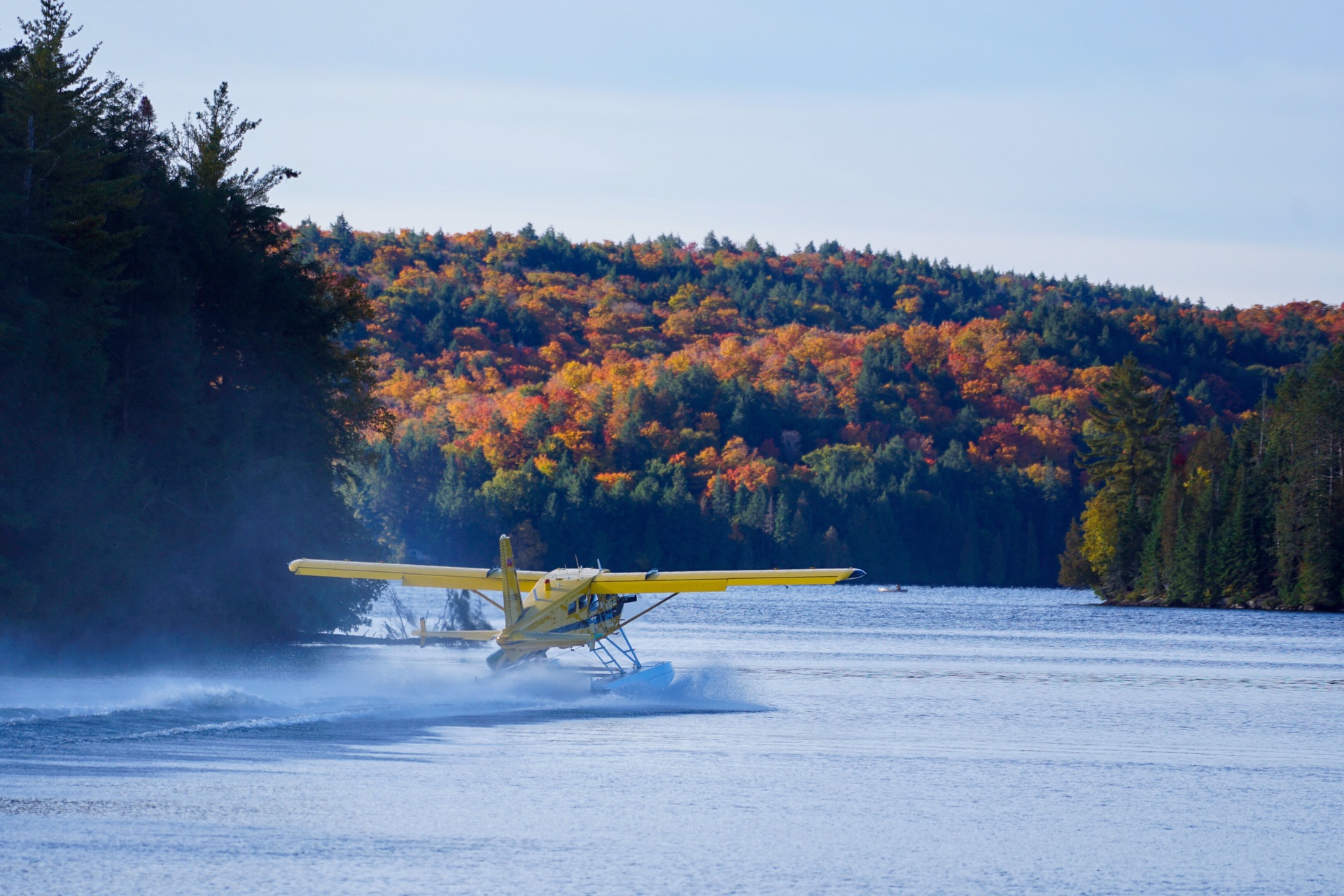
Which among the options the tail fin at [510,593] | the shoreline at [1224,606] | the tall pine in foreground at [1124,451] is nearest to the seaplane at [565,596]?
the tail fin at [510,593]

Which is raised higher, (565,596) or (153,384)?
(153,384)

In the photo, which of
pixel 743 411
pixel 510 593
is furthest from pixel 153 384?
pixel 743 411

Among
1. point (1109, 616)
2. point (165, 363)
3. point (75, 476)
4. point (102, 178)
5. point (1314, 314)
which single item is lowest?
point (1109, 616)

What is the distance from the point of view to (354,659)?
109 feet

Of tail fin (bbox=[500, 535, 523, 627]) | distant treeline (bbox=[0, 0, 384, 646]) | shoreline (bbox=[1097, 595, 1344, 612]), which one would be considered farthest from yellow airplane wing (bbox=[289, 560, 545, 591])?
shoreline (bbox=[1097, 595, 1344, 612])

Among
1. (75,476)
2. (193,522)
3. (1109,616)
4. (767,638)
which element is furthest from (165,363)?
(1109,616)

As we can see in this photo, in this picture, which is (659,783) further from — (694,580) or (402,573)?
(402,573)

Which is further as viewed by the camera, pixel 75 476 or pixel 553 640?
pixel 75 476

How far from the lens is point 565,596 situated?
26109 millimetres

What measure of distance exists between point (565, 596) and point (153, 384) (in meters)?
14.6

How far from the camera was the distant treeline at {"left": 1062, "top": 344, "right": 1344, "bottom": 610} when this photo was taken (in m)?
71.9

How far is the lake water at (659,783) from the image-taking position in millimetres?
12562

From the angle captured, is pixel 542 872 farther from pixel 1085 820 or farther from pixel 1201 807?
pixel 1201 807

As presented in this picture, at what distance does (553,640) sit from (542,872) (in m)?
13.4
